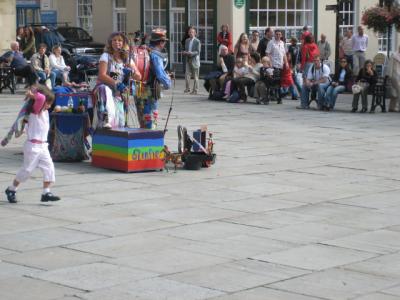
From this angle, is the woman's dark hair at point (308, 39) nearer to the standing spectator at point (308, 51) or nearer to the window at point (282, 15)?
the standing spectator at point (308, 51)

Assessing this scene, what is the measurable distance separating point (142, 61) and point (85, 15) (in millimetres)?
26907

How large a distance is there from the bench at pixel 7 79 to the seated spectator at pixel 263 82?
6841 millimetres

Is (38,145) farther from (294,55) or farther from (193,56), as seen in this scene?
(294,55)

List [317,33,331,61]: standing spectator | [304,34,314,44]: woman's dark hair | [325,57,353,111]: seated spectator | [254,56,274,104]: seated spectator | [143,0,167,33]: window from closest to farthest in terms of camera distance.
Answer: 1. [325,57,353,111]: seated spectator
2. [254,56,274,104]: seated spectator
3. [304,34,314,44]: woman's dark hair
4. [317,33,331,61]: standing spectator
5. [143,0,167,33]: window

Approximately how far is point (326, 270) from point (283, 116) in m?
13.3

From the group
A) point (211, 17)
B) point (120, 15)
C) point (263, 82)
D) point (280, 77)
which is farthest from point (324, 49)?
point (120, 15)

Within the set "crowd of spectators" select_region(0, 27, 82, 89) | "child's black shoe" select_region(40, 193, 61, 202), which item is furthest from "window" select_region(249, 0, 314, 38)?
"child's black shoe" select_region(40, 193, 61, 202)

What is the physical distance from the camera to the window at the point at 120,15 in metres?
39.0

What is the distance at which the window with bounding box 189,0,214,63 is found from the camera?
3531 cm

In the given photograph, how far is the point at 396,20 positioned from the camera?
991 inches

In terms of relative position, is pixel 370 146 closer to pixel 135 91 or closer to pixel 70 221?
pixel 135 91

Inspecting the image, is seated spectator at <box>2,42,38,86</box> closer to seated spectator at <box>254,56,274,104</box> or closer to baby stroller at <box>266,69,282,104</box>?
seated spectator at <box>254,56,274,104</box>

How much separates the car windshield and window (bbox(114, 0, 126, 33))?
2.49 m

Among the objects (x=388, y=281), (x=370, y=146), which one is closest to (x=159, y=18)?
(x=370, y=146)
